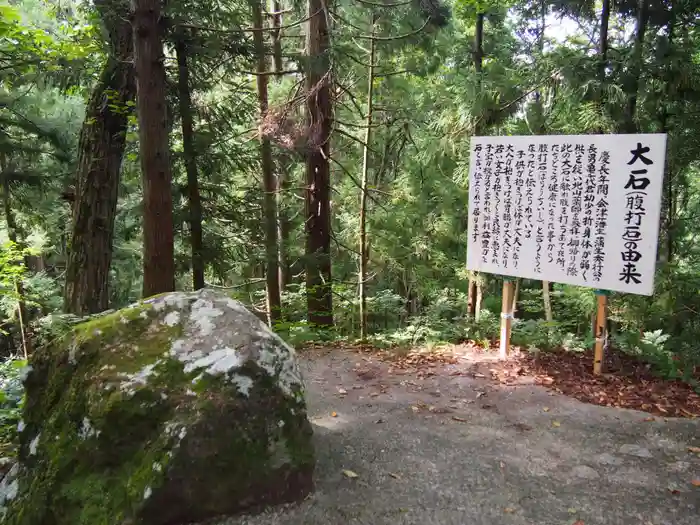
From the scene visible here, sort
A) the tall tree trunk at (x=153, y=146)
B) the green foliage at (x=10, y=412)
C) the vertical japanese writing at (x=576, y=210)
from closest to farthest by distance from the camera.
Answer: the green foliage at (x=10, y=412) < the tall tree trunk at (x=153, y=146) < the vertical japanese writing at (x=576, y=210)

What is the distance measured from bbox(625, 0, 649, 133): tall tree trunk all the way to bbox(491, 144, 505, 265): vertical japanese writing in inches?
68.2

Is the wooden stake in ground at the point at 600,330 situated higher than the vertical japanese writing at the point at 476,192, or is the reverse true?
the vertical japanese writing at the point at 476,192

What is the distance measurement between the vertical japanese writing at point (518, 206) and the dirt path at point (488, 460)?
5.38 feet

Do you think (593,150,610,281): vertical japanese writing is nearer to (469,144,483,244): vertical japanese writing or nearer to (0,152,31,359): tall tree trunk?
(469,144,483,244): vertical japanese writing

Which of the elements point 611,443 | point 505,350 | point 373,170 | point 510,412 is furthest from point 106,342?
point 373,170

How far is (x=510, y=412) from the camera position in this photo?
4738 mm

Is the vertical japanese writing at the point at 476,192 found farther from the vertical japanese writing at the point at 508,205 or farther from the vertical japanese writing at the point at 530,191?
the vertical japanese writing at the point at 530,191

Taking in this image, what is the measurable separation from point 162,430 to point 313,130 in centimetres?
616

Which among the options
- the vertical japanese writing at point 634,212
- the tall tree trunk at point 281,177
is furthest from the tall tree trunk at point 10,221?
the vertical japanese writing at point 634,212

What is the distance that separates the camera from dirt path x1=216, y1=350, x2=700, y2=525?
119 inches

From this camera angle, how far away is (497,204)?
5.93 meters

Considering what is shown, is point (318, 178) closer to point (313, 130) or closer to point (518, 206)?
point (313, 130)

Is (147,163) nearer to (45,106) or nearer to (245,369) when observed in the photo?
→ (245,369)

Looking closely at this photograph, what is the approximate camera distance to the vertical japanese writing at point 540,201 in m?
5.47
